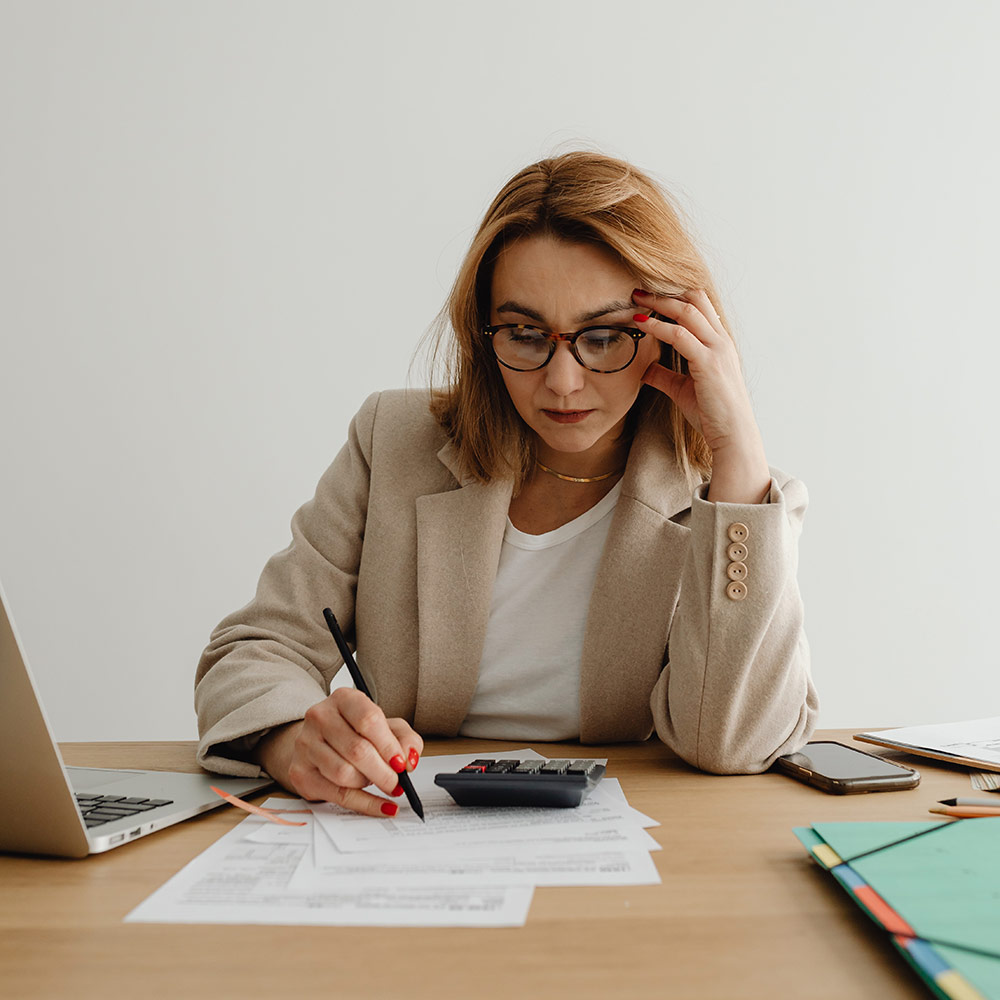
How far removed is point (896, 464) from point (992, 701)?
0.78 metres

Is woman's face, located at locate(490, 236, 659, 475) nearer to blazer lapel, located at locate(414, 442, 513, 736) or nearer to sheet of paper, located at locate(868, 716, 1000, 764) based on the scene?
blazer lapel, located at locate(414, 442, 513, 736)

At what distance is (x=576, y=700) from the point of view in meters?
1.35

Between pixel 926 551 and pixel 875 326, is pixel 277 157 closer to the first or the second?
pixel 875 326

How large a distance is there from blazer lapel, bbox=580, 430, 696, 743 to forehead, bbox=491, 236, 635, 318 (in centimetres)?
30

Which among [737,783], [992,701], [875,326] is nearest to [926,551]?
[992,701]

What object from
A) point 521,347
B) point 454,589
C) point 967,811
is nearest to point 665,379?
point 521,347

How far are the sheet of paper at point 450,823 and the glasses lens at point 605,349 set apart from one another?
23.3 inches

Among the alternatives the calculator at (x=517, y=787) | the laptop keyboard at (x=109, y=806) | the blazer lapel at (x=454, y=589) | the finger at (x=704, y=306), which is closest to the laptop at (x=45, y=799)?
the laptop keyboard at (x=109, y=806)

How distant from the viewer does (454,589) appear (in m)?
1.36

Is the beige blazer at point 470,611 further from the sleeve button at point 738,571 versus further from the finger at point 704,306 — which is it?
the finger at point 704,306

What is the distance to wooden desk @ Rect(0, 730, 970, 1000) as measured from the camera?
531 mm

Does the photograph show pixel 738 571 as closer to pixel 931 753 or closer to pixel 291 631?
pixel 931 753

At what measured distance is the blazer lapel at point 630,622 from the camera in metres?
1.28

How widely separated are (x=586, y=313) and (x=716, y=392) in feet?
0.66
